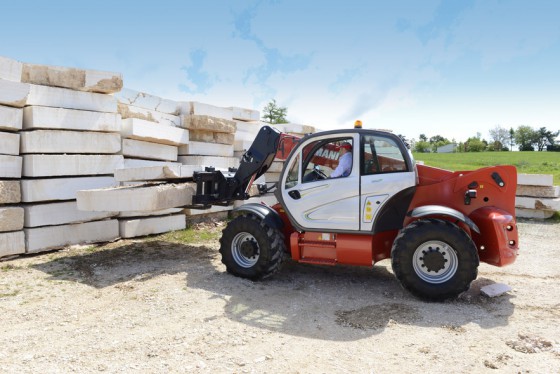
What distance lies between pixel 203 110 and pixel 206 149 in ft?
3.28

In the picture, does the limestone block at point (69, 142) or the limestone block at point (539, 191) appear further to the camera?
the limestone block at point (539, 191)

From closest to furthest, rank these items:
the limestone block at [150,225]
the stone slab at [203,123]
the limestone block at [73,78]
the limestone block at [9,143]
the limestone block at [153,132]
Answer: the limestone block at [9,143]
the limestone block at [73,78]
the limestone block at [153,132]
the limestone block at [150,225]
the stone slab at [203,123]

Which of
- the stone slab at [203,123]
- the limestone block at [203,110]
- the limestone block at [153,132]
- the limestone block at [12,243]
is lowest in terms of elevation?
the limestone block at [12,243]

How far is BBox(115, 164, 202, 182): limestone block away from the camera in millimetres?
7453

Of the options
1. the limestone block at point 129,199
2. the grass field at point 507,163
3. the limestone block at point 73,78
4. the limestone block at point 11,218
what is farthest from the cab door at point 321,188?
the grass field at point 507,163

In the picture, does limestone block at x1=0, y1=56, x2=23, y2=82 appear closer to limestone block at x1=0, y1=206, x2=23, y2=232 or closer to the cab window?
limestone block at x1=0, y1=206, x2=23, y2=232

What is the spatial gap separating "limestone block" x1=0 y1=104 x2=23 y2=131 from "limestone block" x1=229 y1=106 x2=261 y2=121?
5837 millimetres

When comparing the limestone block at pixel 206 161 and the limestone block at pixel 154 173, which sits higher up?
the limestone block at pixel 206 161

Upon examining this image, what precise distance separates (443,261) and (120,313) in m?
3.99

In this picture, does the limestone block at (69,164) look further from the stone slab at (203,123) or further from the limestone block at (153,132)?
the stone slab at (203,123)

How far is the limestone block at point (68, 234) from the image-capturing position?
761 centimetres

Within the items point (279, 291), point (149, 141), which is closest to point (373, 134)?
point (279, 291)

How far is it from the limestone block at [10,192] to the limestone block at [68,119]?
3.53ft

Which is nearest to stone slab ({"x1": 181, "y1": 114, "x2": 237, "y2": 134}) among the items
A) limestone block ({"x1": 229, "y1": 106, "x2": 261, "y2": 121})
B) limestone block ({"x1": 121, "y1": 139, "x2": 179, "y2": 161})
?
limestone block ({"x1": 121, "y1": 139, "x2": 179, "y2": 161})
